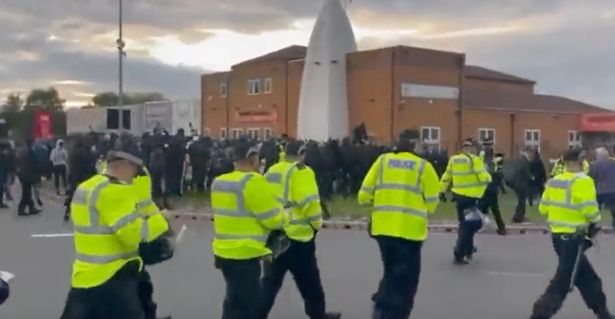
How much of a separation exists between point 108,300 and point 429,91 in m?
46.2

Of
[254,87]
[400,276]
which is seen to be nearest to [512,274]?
Answer: [400,276]

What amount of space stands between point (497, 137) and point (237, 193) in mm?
51162

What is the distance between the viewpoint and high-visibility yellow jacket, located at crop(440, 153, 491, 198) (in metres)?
12.6

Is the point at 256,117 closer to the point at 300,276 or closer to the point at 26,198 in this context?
the point at 26,198

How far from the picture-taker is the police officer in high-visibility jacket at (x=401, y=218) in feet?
25.6

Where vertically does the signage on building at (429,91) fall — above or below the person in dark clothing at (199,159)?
above

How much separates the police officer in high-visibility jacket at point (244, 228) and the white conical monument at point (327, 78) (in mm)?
43478

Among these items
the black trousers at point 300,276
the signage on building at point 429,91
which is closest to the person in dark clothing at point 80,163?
the black trousers at point 300,276

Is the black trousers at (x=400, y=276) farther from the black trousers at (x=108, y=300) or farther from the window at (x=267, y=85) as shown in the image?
the window at (x=267, y=85)

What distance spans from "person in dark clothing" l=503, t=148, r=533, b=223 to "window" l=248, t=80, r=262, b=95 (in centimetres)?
4006

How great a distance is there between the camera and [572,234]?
835cm

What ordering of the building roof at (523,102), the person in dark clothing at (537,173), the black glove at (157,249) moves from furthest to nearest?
the building roof at (523,102)
the person in dark clothing at (537,173)
the black glove at (157,249)

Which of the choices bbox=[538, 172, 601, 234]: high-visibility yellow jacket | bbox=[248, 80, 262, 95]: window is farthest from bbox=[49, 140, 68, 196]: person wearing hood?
bbox=[248, 80, 262, 95]: window

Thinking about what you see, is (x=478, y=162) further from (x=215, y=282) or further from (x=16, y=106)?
(x=16, y=106)
